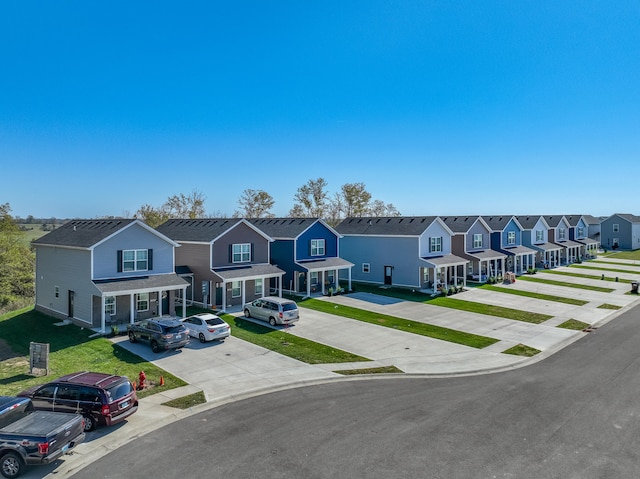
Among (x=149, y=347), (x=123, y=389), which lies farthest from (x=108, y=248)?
(x=123, y=389)

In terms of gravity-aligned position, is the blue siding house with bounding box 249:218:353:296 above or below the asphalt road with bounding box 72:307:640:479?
above

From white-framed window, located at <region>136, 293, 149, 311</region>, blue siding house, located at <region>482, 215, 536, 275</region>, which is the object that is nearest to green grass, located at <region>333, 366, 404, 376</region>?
white-framed window, located at <region>136, 293, 149, 311</region>

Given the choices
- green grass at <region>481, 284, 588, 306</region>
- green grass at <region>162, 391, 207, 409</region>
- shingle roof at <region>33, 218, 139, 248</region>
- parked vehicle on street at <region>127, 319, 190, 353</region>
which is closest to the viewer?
green grass at <region>162, 391, 207, 409</region>

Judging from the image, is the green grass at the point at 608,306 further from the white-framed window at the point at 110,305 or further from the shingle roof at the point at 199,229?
the white-framed window at the point at 110,305

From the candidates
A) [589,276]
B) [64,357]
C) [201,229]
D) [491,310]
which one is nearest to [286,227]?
[201,229]

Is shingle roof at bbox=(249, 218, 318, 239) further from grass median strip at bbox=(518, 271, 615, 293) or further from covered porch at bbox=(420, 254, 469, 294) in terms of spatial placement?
grass median strip at bbox=(518, 271, 615, 293)

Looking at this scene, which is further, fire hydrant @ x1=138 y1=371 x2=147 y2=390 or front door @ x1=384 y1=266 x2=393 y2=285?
front door @ x1=384 y1=266 x2=393 y2=285

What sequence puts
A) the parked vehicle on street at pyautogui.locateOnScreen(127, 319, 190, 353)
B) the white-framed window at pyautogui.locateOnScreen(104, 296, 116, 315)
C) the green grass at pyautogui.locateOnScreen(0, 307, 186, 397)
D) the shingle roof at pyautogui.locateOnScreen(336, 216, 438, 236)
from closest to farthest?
the green grass at pyautogui.locateOnScreen(0, 307, 186, 397) < the parked vehicle on street at pyautogui.locateOnScreen(127, 319, 190, 353) < the white-framed window at pyautogui.locateOnScreen(104, 296, 116, 315) < the shingle roof at pyautogui.locateOnScreen(336, 216, 438, 236)

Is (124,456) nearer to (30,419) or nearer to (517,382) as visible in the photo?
(30,419)
